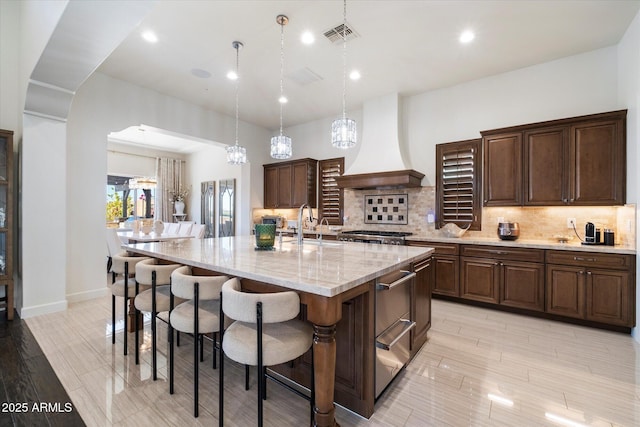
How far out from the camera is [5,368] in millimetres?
2236

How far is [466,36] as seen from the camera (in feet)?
10.8

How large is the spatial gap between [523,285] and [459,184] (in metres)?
1.68

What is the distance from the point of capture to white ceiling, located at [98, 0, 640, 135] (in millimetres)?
2875

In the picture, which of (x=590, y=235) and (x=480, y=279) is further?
(x=480, y=279)

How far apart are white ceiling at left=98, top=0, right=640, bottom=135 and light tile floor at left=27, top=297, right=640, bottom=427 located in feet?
10.9

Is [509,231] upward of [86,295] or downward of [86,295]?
upward

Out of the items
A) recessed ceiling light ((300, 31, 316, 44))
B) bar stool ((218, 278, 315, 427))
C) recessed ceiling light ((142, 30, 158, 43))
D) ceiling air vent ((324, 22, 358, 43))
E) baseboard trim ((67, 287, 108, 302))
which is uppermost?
recessed ceiling light ((142, 30, 158, 43))

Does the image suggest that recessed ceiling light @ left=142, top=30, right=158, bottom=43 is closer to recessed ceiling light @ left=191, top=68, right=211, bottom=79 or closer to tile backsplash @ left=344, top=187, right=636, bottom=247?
recessed ceiling light @ left=191, top=68, right=211, bottom=79

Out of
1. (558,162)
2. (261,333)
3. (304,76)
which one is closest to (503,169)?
(558,162)

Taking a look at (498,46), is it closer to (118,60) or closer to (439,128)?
(439,128)

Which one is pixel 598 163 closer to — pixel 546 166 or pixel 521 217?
pixel 546 166

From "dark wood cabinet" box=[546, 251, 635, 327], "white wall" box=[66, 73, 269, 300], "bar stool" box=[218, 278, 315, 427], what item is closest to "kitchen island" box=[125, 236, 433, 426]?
"bar stool" box=[218, 278, 315, 427]

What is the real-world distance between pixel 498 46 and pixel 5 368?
5827mm

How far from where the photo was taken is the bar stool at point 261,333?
144 centimetres
